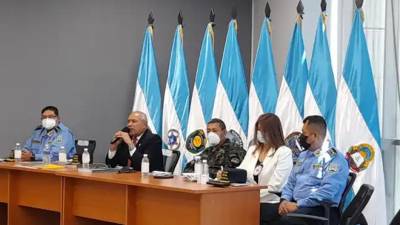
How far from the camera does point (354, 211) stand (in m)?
4.05

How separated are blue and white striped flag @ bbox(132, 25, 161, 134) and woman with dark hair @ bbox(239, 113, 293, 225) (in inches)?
74.0

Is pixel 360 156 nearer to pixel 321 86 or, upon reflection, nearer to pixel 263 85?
pixel 321 86

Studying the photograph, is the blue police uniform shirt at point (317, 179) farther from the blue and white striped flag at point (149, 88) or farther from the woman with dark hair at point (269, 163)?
the blue and white striped flag at point (149, 88)

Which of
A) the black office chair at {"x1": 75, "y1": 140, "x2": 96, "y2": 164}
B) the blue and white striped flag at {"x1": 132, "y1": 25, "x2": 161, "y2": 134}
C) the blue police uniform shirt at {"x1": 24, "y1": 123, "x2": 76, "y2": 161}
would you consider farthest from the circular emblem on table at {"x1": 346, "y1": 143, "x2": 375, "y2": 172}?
the blue police uniform shirt at {"x1": 24, "y1": 123, "x2": 76, "y2": 161}

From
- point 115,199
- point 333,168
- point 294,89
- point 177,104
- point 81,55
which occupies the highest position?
point 81,55

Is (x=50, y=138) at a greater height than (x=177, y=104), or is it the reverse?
(x=177, y=104)

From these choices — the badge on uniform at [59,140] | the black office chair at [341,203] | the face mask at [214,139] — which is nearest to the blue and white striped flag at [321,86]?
the face mask at [214,139]

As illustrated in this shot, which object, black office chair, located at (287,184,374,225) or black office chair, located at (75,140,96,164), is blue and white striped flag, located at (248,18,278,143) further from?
black office chair, located at (287,184,374,225)

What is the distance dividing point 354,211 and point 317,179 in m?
0.42

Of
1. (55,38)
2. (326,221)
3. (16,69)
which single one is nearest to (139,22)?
(55,38)

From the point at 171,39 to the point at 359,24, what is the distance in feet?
8.41

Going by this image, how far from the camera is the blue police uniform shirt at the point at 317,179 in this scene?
4.26 m

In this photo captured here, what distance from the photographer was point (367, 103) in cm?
530

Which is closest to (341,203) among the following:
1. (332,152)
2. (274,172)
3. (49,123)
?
(332,152)
